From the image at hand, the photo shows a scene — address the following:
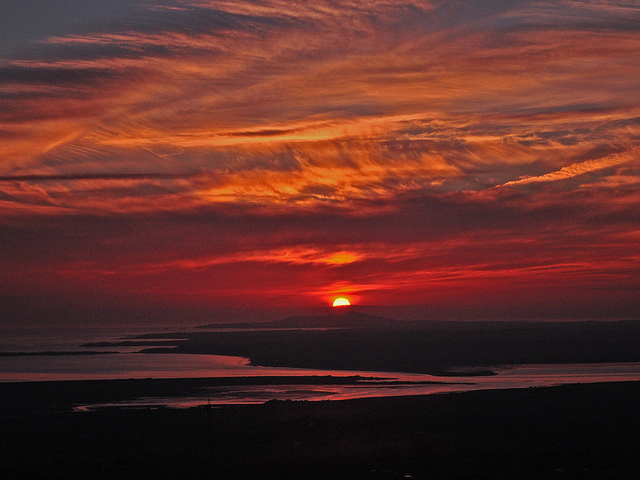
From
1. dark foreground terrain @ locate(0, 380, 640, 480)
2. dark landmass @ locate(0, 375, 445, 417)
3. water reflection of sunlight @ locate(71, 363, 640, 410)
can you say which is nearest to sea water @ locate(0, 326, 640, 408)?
water reflection of sunlight @ locate(71, 363, 640, 410)

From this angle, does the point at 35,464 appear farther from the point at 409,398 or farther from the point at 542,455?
the point at 409,398

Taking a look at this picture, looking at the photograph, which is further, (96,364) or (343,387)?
(96,364)

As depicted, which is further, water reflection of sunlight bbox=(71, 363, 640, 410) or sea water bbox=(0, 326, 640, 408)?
sea water bbox=(0, 326, 640, 408)

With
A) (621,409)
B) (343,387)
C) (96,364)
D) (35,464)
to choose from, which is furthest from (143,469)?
(96,364)

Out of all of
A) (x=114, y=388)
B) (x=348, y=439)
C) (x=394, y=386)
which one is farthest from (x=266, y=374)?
(x=348, y=439)

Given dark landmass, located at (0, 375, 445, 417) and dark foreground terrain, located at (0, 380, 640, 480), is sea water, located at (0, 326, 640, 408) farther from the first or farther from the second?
dark foreground terrain, located at (0, 380, 640, 480)

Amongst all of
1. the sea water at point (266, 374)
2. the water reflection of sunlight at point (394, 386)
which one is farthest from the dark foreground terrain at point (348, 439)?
the sea water at point (266, 374)

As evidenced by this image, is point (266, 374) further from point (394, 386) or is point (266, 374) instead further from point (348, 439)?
point (348, 439)

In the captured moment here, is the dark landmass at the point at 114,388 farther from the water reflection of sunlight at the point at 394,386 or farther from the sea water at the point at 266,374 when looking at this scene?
the sea water at the point at 266,374
